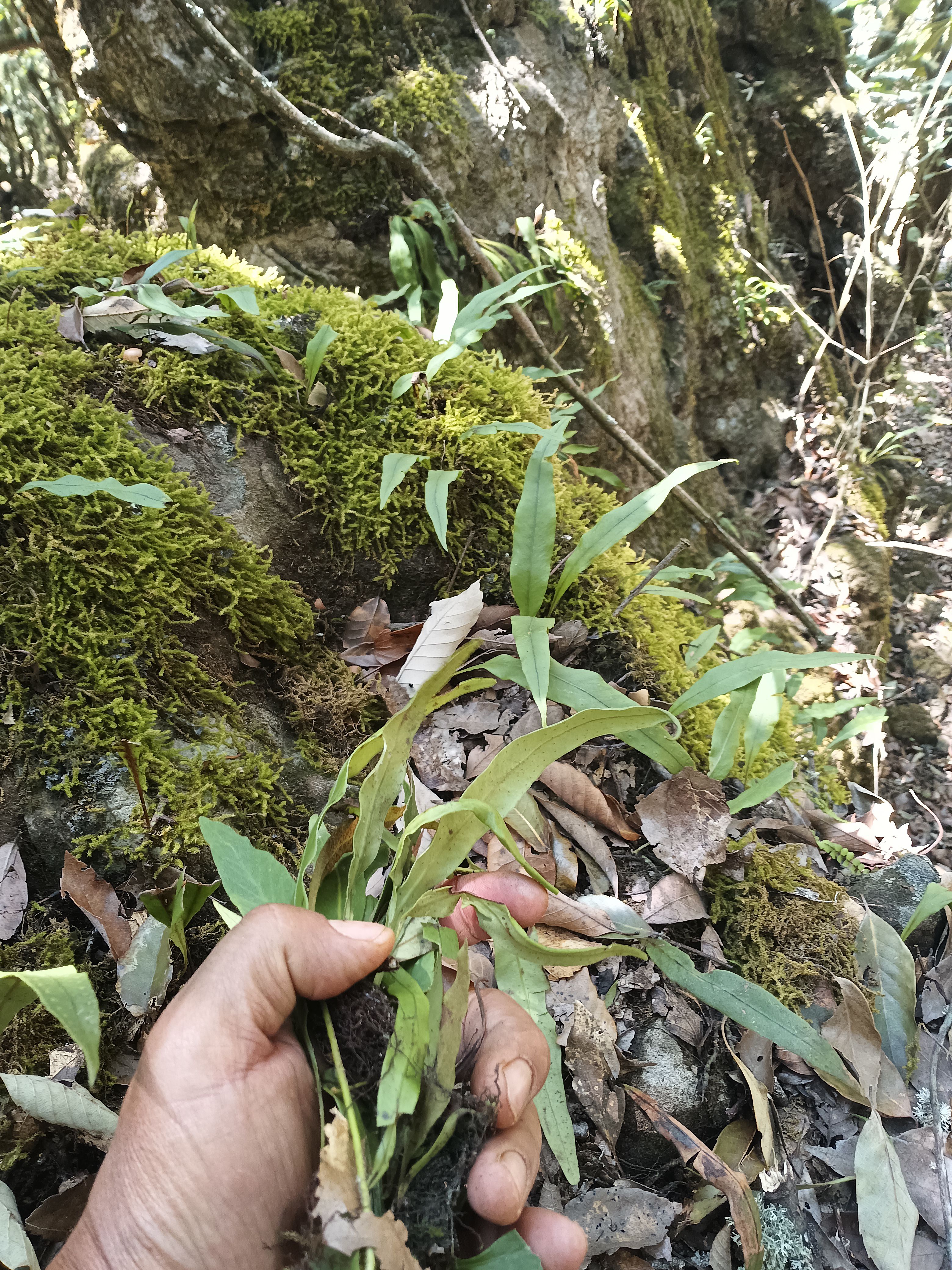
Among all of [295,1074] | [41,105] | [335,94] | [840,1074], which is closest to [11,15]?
[335,94]

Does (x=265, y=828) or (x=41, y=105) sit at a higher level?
(x=41, y=105)

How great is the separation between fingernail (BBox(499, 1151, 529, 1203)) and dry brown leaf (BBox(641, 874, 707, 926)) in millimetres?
672

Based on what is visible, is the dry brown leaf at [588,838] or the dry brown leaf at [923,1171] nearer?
the dry brown leaf at [923,1171]

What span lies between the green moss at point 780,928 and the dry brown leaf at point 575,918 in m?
0.32

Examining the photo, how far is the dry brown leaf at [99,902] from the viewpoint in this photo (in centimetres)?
124

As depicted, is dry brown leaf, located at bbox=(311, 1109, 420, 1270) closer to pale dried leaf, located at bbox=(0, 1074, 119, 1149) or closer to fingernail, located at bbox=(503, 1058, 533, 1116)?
fingernail, located at bbox=(503, 1058, 533, 1116)

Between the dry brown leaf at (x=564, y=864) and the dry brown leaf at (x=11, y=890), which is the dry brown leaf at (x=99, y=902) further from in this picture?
the dry brown leaf at (x=564, y=864)

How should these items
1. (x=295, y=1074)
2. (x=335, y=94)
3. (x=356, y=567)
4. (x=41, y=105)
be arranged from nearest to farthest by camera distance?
(x=295, y=1074) < (x=356, y=567) < (x=335, y=94) < (x=41, y=105)

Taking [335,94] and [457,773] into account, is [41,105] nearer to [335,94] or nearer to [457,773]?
[335,94]

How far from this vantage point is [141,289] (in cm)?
180

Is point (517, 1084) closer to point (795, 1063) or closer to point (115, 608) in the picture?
point (795, 1063)

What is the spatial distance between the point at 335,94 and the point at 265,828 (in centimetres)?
299

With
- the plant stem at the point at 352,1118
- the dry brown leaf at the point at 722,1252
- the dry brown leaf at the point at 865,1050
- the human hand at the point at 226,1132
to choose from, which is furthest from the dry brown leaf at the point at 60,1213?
the dry brown leaf at the point at 865,1050

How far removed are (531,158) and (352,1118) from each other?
3.79 m
